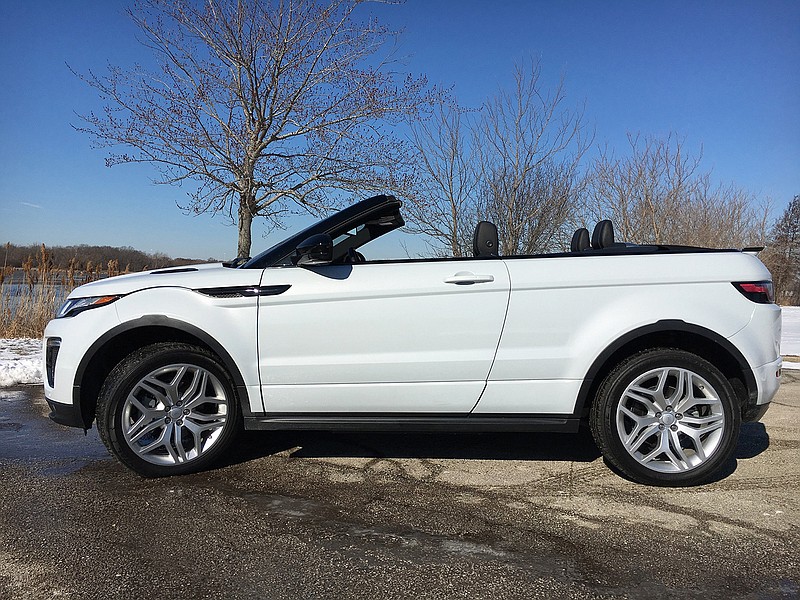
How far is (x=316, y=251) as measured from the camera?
3.46 metres

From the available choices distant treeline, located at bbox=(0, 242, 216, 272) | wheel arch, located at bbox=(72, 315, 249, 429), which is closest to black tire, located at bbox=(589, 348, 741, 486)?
wheel arch, located at bbox=(72, 315, 249, 429)

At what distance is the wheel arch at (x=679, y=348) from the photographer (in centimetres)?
340

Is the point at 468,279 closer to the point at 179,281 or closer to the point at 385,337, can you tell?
the point at 385,337

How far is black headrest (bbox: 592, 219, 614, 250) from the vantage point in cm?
408

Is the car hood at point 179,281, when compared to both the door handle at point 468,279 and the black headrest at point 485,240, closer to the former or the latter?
the door handle at point 468,279

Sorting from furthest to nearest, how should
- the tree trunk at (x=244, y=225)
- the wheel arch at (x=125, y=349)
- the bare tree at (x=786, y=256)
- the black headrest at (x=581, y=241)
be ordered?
1. the bare tree at (x=786, y=256)
2. the tree trunk at (x=244, y=225)
3. the black headrest at (x=581, y=241)
4. the wheel arch at (x=125, y=349)

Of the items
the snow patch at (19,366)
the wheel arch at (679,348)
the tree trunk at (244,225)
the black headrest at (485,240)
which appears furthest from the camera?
the tree trunk at (244,225)

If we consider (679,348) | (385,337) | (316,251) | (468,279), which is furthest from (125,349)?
(679,348)

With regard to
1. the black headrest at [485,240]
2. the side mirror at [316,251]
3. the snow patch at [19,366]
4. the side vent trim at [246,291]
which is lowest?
the snow patch at [19,366]

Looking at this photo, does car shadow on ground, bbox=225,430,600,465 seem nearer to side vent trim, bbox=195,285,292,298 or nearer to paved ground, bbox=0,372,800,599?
paved ground, bbox=0,372,800,599

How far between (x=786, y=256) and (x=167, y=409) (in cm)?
4236

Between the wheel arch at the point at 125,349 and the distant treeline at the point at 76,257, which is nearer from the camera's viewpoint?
the wheel arch at the point at 125,349

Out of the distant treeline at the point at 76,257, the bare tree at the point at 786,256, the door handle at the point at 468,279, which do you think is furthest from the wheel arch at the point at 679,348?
the bare tree at the point at 786,256

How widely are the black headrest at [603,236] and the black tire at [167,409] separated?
8.46ft
